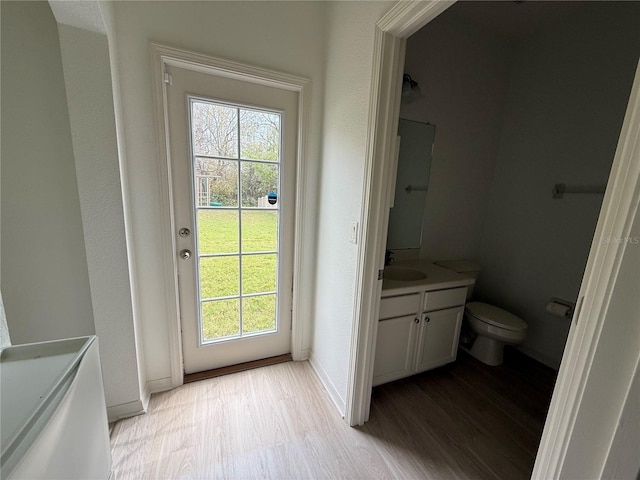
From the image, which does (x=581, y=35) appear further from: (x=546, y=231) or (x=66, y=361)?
(x=66, y=361)

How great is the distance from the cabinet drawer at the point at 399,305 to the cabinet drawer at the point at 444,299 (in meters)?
0.09

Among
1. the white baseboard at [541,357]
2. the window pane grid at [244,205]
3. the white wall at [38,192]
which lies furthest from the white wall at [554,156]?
the white wall at [38,192]

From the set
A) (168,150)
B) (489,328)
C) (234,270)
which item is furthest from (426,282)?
(168,150)

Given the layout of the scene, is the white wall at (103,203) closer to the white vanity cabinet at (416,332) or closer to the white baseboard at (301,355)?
the white baseboard at (301,355)

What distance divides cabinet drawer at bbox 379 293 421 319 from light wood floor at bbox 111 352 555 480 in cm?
61

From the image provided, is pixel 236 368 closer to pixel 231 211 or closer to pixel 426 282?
pixel 231 211

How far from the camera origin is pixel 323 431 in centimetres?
147

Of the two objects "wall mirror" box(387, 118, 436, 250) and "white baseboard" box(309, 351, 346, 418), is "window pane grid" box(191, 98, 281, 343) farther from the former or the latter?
"wall mirror" box(387, 118, 436, 250)

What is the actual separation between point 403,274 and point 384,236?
84 cm

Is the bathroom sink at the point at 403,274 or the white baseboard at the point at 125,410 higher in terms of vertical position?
the bathroom sink at the point at 403,274

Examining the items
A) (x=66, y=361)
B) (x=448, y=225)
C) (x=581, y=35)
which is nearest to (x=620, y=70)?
(x=581, y=35)

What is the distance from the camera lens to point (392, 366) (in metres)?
1.74

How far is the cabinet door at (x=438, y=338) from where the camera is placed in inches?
70.7

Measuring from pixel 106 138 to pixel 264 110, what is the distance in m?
0.88
